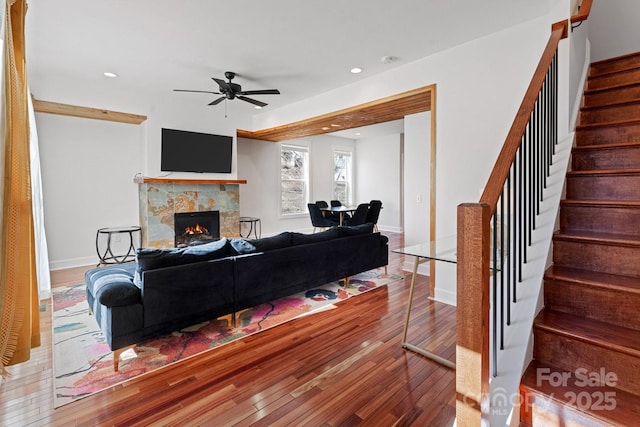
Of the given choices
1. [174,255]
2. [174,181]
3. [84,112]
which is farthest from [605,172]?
[84,112]

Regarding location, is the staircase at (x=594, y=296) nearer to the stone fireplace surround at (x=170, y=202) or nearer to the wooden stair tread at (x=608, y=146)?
the wooden stair tread at (x=608, y=146)

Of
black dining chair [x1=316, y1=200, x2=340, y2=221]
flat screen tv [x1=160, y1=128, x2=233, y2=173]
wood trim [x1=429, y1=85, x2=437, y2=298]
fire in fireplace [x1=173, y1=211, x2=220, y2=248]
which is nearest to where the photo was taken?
wood trim [x1=429, y1=85, x2=437, y2=298]

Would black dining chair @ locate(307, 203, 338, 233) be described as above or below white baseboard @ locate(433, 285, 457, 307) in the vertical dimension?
above

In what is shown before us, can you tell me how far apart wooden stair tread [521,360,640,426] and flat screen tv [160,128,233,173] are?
5.71 metres

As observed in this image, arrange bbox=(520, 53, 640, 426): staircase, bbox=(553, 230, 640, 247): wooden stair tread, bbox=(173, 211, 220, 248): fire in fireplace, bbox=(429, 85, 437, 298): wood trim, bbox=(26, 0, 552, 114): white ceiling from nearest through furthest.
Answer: bbox=(520, 53, 640, 426): staircase, bbox=(553, 230, 640, 247): wooden stair tread, bbox=(26, 0, 552, 114): white ceiling, bbox=(429, 85, 437, 298): wood trim, bbox=(173, 211, 220, 248): fire in fireplace

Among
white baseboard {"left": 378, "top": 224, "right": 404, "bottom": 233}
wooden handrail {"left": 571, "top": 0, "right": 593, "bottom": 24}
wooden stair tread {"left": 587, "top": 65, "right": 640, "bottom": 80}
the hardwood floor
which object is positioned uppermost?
wooden handrail {"left": 571, "top": 0, "right": 593, "bottom": 24}

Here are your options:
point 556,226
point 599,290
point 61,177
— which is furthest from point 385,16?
point 61,177

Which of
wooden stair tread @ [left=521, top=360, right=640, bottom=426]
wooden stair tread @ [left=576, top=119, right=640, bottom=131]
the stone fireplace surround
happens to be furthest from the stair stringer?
the stone fireplace surround

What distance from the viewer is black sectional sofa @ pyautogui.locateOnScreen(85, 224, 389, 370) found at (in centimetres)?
221

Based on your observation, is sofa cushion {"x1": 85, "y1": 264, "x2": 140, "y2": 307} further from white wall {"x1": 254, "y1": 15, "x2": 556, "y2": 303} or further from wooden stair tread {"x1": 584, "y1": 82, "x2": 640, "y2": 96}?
wooden stair tread {"x1": 584, "y1": 82, "x2": 640, "y2": 96}

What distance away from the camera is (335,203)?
26.2 feet

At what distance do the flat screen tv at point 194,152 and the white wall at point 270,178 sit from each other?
0.92m

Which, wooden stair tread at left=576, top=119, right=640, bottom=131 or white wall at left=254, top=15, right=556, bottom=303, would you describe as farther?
white wall at left=254, top=15, right=556, bottom=303

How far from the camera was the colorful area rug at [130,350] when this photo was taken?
Result: 6.80 ft
